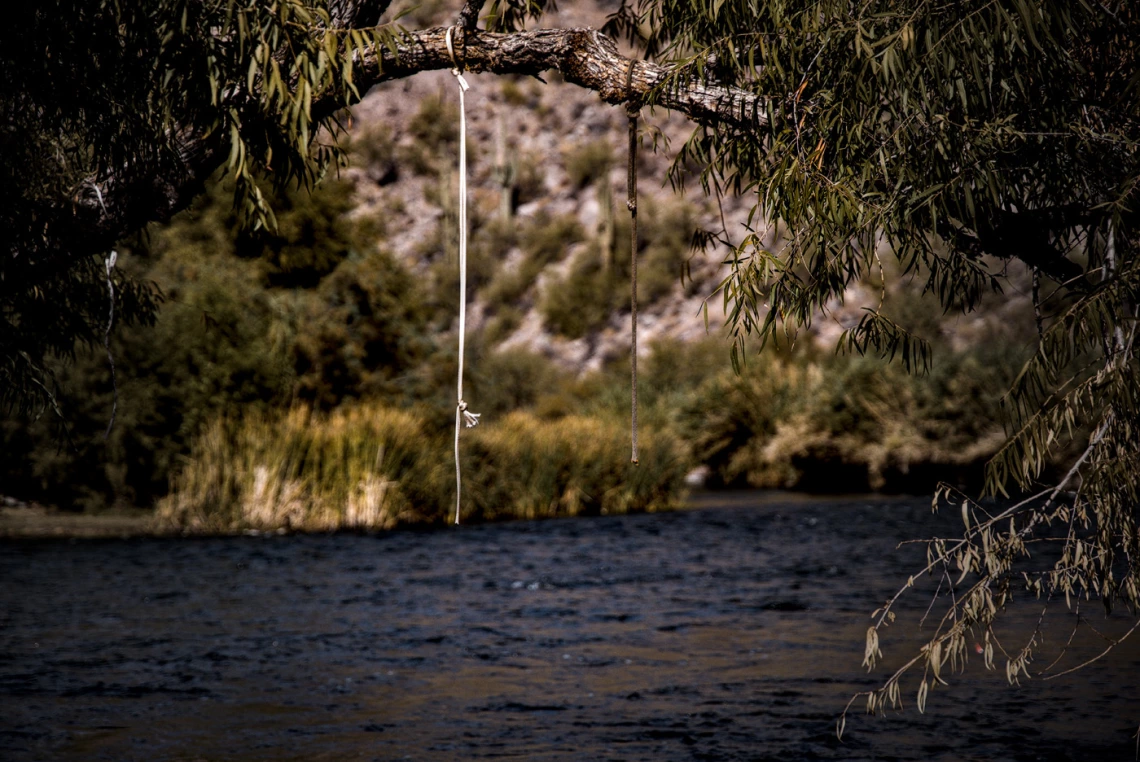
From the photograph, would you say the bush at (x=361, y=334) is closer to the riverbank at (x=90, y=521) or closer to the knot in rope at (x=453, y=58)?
the riverbank at (x=90, y=521)

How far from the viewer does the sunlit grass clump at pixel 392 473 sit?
2189cm

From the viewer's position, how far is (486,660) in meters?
11.9

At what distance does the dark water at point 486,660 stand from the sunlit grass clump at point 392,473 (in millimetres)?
1739

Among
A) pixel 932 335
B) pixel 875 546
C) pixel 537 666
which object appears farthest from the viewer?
pixel 932 335

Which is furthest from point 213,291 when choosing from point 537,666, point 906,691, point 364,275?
point 906,691

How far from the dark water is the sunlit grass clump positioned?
5.71ft

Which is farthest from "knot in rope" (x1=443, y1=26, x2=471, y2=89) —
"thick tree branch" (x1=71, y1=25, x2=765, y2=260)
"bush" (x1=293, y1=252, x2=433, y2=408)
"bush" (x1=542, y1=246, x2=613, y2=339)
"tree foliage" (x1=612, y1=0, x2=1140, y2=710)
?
"bush" (x1=542, y1=246, x2=613, y2=339)

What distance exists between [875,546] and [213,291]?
43.7ft

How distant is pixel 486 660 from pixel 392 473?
1126cm

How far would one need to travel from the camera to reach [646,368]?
41.3 metres

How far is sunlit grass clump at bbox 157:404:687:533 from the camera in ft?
71.8

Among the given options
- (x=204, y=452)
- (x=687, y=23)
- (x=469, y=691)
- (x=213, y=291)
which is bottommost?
(x=469, y=691)

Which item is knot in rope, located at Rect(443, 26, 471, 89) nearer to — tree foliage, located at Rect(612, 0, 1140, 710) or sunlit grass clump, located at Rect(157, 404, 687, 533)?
tree foliage, located at Rect(612, 0, 1140, 710)

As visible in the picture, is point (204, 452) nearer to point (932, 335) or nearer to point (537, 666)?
point (537, 666)
